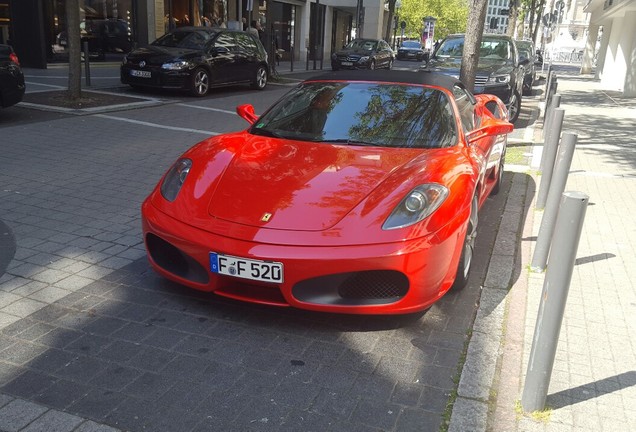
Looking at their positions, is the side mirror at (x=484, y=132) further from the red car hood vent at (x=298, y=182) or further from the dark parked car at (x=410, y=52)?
the dark parked car at (x=410, y=52)

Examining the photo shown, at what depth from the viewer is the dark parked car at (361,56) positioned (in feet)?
86.5

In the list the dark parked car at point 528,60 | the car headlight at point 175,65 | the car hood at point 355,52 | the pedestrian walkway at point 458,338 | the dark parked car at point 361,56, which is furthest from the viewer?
the car hood at point 355,52

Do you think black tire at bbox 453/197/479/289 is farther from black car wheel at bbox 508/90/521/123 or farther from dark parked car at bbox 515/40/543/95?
dark parked car at bbox 515/40/543/95

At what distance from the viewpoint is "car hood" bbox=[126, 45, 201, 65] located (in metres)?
13.5

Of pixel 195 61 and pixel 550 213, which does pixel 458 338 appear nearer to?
pixel 550 213

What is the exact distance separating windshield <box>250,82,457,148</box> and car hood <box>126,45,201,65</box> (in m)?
9.45

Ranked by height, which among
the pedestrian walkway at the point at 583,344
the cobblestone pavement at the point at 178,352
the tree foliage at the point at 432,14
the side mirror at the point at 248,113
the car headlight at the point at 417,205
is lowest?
the cobblestone pavement at the point at 178,352

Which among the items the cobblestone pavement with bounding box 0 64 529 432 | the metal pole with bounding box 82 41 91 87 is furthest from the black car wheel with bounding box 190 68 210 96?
the cobblestone pavement with bounding box 0 64 529 432

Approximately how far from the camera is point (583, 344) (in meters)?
3.46

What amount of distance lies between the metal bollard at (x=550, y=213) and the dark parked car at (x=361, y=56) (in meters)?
22.4

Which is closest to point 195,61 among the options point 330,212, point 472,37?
point 472,37

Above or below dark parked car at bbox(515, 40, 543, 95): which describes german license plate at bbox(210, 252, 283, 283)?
below

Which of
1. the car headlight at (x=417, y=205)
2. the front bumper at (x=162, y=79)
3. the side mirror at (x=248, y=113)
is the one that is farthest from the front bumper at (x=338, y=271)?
the front bumper at (x=162, y=79)

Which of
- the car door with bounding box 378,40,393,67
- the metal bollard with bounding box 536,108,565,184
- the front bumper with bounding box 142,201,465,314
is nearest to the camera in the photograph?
the front bumper with bounding box 142,201,465,314
